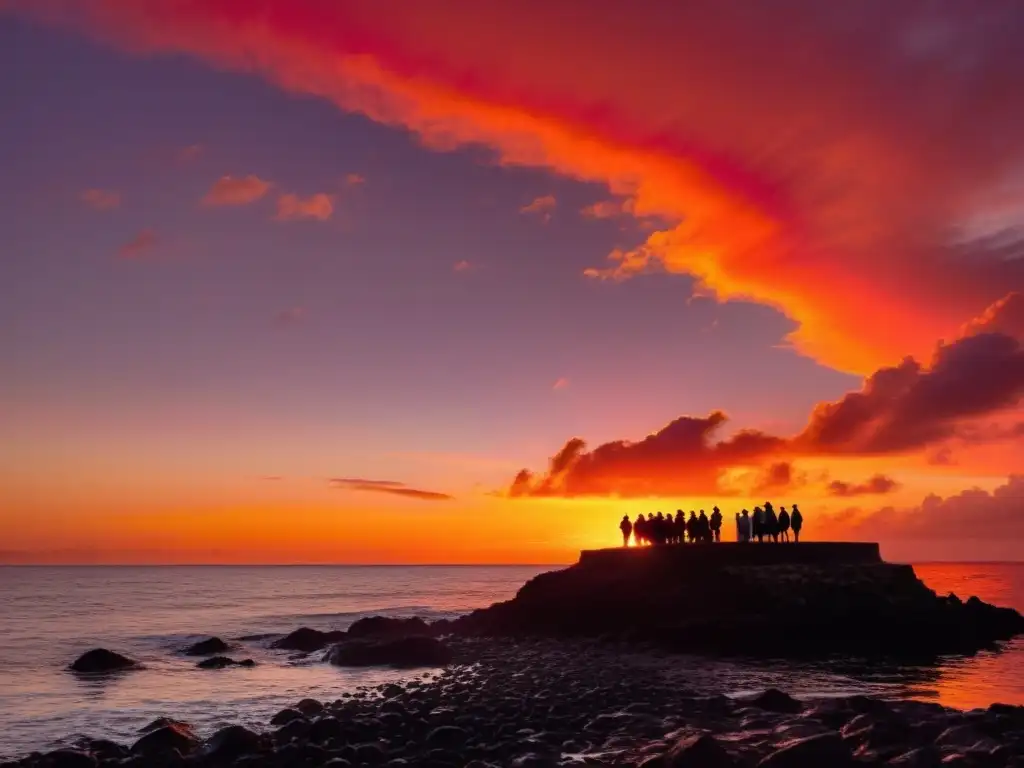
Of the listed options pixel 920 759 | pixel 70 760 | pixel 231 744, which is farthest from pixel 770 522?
pixel 70 760

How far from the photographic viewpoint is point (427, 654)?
33.5m

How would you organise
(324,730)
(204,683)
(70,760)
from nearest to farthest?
1. (70,760)
2. (324,730)
3. (204,683)

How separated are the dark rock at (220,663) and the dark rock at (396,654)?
12.9 feet

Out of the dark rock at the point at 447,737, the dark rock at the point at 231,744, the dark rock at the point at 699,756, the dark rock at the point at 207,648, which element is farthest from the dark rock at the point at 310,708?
the dark rock at the point at 207,648

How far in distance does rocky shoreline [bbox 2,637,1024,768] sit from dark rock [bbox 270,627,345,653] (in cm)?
1872

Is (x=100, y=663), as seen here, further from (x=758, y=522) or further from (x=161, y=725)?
(x=758, y=522)

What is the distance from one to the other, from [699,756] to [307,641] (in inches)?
1293

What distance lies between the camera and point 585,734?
17.4m

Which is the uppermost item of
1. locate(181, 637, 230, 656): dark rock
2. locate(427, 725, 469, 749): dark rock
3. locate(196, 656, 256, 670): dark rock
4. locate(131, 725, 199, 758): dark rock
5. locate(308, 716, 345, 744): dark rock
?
locate(427, 725, 469, 749): dark rock

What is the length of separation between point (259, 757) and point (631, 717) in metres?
8.91

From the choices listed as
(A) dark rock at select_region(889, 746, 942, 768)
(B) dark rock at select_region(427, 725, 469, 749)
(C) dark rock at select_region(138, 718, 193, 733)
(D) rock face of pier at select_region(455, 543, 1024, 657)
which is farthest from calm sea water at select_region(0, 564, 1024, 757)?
(A) dark rock at select_region(889, 746, 942, 768)

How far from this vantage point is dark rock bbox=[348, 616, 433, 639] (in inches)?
1692

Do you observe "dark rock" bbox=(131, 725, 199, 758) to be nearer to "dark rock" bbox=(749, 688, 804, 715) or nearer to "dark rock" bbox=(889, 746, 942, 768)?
"dark rock" bbox=(749, 688, 804, 715)

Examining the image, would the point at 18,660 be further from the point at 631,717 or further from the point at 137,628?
the point at 631,717
